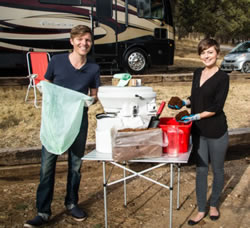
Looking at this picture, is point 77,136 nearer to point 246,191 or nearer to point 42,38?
point 246,191

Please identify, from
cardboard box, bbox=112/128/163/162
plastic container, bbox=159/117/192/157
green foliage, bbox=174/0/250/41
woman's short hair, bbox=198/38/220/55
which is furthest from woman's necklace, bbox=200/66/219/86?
green foliage, bbox=174/0/250/41

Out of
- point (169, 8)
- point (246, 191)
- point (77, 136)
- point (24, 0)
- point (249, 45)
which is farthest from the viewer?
point (249, 45)

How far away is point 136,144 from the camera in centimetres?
226

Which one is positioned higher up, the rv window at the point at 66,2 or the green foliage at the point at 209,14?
the green foliage at the point at 209,14

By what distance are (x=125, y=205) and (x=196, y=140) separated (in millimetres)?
1078

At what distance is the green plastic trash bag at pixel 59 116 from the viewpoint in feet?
8.00

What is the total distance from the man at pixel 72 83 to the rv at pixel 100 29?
631 centimetres

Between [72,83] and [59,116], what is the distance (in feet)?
1.08

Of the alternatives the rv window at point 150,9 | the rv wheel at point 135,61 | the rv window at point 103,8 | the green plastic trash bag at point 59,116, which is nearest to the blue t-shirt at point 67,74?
the green plastic trash bag at point 59,116

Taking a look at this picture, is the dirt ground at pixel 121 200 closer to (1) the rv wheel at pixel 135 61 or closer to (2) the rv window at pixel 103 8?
(1) the rv wheel at pixel 135 61

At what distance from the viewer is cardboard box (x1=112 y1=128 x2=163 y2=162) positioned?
7.34 feet

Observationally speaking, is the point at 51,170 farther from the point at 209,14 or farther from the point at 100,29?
the point at 209,14

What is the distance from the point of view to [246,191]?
352cm

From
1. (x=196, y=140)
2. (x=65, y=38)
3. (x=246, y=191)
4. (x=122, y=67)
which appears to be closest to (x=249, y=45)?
(x=122, y=67)
